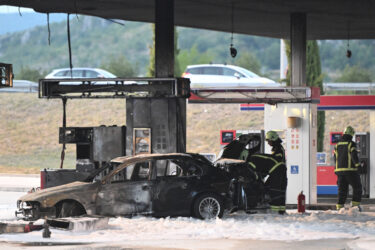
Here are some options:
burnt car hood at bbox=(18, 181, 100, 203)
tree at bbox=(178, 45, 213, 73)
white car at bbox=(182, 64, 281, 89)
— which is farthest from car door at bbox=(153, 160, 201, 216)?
tree at bbox=(178, 45, 213, 73)

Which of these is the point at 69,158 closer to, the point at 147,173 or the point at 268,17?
the point at 268,17

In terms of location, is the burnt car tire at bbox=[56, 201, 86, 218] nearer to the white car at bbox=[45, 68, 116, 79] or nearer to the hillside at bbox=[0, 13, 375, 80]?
the white car at bbox=[45, 68, 116, 79]

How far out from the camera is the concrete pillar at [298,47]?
24484 mm

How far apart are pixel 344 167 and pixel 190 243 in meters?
7.21

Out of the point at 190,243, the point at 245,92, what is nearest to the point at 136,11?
the point at 245,92

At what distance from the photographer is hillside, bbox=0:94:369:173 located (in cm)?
4760

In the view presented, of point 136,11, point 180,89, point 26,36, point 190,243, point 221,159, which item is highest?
point 26,36

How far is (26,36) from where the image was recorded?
141 meters

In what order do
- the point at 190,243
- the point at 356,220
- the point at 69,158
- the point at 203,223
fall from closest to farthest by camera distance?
1. the point at 190,243
2. the point at 203,223
3. the point at 356,220
4. the point at 69,158

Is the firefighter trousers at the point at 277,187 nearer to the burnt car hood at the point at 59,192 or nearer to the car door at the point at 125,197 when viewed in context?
the car door at the point at 125,197

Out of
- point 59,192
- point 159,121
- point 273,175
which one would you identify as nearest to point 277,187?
point 273,175

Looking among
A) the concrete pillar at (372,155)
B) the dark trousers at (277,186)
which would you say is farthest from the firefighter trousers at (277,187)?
the concrete pillar at (372,155)

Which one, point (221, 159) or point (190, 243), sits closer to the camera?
point (190, 243)

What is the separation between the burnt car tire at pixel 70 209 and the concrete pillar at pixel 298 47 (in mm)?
8660
